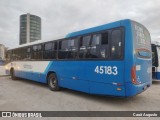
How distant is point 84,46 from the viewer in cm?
752

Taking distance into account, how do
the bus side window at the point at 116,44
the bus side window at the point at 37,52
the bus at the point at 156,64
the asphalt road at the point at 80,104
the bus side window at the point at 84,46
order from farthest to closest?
the bus at the point at 156,64, the bus side window at the point at 37,52, the bus side window at the point at 84,46, the asphalt road at the point at 80,104, the bus side window at the point at 116,44

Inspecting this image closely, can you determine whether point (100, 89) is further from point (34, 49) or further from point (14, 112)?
point (34, 49)

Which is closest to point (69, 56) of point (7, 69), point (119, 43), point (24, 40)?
point (119, 43)

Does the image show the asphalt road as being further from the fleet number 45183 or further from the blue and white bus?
the blue and white bus

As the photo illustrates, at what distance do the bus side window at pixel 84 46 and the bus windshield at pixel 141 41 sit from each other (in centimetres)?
193

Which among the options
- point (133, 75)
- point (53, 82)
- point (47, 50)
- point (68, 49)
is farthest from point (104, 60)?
point (47, 50)

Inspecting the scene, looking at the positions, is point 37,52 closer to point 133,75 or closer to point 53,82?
point 53,82

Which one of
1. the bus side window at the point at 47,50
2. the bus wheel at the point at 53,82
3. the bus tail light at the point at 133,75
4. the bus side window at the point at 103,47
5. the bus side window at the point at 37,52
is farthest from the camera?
the bus side window at the point at 37,52

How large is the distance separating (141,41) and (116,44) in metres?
1.13

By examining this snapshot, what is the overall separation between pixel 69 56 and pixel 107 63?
245 cm

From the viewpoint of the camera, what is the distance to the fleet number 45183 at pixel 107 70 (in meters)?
6.16

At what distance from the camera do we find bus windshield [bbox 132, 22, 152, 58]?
623cm

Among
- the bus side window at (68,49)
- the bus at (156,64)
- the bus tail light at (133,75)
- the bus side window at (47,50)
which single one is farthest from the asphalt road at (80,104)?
the bus at (156,64)

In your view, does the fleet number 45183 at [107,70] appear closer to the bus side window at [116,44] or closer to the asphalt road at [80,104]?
the bus side window at [116,44]
